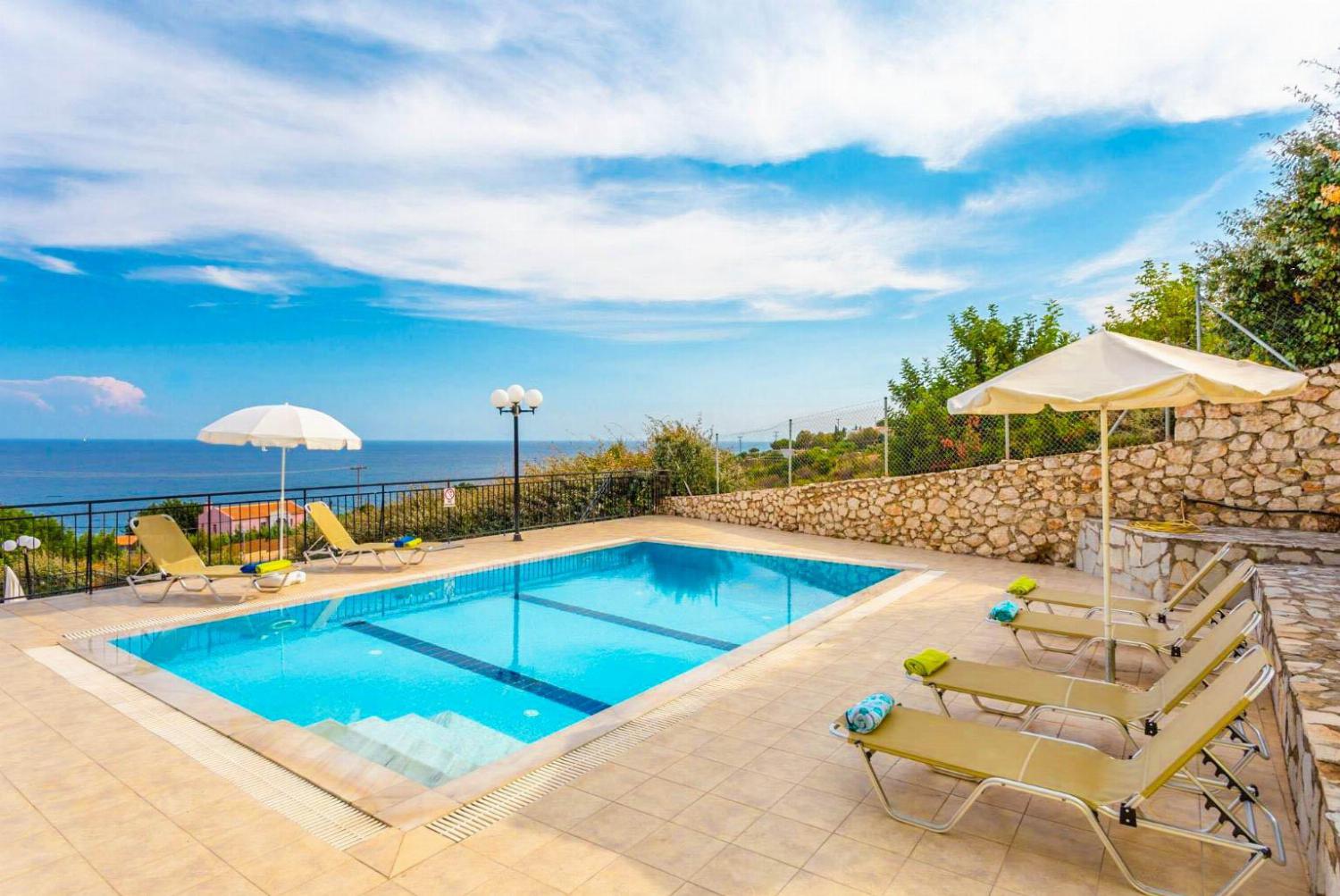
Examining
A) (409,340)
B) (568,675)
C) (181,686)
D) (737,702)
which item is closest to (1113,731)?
(737,702)

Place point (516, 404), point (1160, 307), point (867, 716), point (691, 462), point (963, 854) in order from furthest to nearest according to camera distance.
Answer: point (1160, 307), point (691, 462), point (516, 404), point (867, 716), point (963, 854)

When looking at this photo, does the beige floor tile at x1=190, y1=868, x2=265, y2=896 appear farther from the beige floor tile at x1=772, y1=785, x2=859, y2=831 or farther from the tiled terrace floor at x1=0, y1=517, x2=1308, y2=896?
the beige floor tile at x1=772, y1=785, x2=859, y2=831

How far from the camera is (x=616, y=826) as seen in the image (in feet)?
9.54

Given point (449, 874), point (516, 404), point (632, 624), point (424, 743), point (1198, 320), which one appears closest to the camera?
point (449, 874)

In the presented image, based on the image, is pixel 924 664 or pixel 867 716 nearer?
pixel 867 716

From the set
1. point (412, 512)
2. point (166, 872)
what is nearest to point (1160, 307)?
point (412, 512)

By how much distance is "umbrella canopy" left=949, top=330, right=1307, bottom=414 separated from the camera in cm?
368

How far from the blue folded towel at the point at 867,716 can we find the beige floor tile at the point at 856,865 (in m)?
0.45

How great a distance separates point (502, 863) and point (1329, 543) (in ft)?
26.0

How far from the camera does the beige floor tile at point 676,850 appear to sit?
262cm

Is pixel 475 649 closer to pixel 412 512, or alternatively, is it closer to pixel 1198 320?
pixel 412 512

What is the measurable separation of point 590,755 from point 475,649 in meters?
2.98

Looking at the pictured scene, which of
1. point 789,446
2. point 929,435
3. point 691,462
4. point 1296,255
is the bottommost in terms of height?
point 691,462

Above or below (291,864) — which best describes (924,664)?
above
